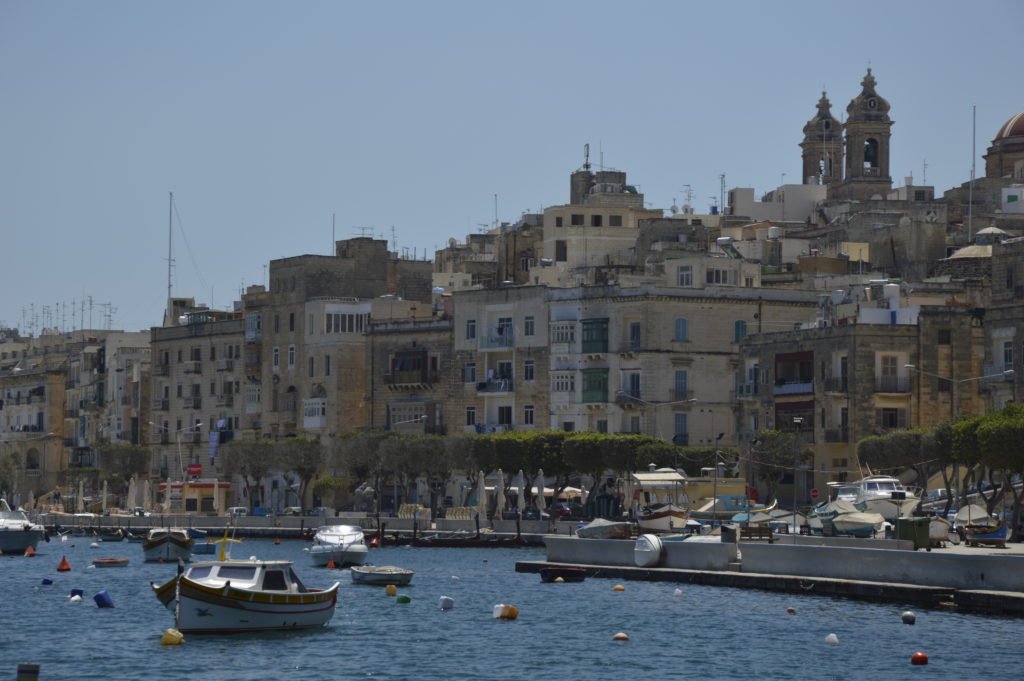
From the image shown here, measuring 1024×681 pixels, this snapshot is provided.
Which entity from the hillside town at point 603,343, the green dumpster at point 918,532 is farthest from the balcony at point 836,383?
the green dumpster at point 918,532

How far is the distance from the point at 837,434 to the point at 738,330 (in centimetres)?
1471

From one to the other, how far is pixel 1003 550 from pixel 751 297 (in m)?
47.4

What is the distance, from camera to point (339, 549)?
8069cm

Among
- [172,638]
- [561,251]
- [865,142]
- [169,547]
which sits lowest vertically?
[172,638]

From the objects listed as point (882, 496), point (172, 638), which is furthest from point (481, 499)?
point (172, 638)

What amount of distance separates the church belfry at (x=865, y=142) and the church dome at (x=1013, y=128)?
8512 millimetres

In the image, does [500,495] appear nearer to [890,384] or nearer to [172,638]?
[890,384]

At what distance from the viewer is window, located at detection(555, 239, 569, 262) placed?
416 ft

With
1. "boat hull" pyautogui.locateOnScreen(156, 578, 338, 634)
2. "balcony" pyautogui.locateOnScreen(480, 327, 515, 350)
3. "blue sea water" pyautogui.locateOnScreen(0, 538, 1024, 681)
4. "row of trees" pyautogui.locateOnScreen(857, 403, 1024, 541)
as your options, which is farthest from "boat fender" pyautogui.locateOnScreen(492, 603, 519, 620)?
"balcony" pyautogui.locateOnScreen(480, 327, 515, 350)

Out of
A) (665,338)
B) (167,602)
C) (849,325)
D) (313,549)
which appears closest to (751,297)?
(665,338)

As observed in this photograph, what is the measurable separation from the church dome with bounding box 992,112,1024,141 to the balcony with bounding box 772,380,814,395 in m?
57.6

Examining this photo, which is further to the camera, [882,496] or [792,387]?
[792,387]

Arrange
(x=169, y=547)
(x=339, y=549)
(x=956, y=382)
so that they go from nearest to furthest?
(x=339, y=549) < (x=956, y=382) < (x=169, y=547)

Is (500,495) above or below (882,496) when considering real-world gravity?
above
